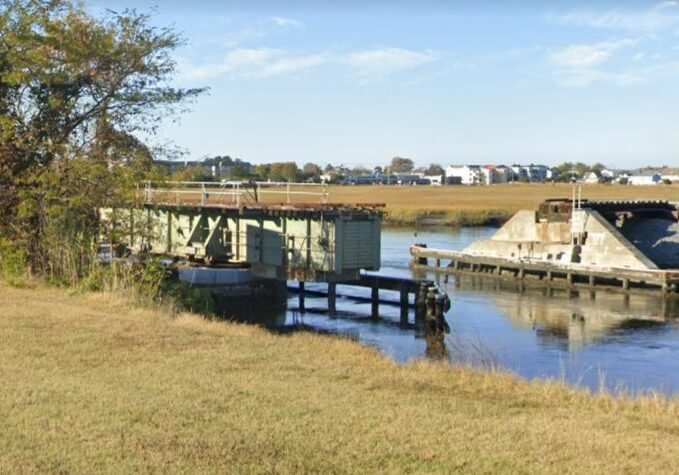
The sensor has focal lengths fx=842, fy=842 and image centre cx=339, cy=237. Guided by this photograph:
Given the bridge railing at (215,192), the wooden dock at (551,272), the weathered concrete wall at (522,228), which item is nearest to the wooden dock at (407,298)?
the bridge railing at (215,192)

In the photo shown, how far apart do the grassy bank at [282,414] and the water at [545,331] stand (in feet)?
24.4

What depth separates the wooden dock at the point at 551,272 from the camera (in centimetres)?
4638

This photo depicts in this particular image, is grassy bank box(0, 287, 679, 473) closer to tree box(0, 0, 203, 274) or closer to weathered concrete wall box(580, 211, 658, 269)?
tree box(0, 0, 203, 274)

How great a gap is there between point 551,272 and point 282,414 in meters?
44.6

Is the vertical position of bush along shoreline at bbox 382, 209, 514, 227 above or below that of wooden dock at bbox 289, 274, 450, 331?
above

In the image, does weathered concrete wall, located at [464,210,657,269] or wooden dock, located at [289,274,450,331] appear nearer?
wooden dock, located at [289,274,450,331]

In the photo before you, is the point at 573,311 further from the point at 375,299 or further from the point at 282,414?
the point at 282,414

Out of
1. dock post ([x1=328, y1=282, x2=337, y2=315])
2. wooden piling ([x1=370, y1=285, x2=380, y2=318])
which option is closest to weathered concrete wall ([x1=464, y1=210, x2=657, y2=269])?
wooden piling ([x1=370, y1=285, x2=380, y2=318])

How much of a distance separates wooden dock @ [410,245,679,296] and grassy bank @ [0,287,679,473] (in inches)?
1450

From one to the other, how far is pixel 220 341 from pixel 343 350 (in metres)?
2.03

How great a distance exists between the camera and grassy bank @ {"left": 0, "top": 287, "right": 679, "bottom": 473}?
760cm

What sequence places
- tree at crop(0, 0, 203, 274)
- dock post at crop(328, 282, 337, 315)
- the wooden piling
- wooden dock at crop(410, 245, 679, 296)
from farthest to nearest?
wooden dock at crop(410, 245, 679, 296), the wooden piling, dock post at crop(328, 282, 337, 315), tree at crop(0, 0, 203, 274)

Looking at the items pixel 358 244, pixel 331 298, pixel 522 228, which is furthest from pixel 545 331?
pixel 522 228

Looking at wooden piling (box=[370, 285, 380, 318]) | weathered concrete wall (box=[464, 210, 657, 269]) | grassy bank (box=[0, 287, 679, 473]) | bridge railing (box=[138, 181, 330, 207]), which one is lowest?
wooden piling (box=[370, 285, 380, 318])
